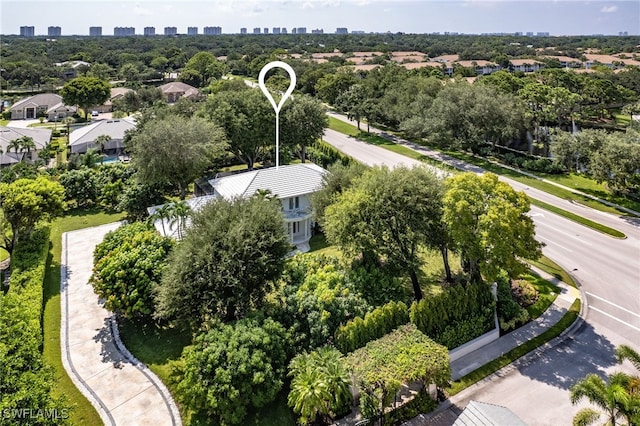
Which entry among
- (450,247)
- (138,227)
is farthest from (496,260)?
(138,227)

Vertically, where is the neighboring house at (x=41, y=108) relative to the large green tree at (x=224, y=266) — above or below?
above

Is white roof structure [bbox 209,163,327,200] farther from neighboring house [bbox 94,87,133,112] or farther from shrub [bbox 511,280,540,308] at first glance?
neighboring house [bbox 94,87,133,112]

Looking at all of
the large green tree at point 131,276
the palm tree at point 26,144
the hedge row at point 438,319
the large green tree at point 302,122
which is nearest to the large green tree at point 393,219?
the hedge row at point 438,319

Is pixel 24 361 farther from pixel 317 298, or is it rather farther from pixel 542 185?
pixel 542 185

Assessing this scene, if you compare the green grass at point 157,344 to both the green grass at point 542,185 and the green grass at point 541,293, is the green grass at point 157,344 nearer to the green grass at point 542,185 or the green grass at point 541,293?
the green grass at point 541,293

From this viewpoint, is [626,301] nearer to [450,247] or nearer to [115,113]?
[450,247]

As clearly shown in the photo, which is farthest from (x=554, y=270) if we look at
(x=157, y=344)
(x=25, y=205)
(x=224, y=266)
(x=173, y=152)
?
Answer: (x=25, y=205)

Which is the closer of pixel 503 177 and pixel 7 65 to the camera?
pixel 503 177
